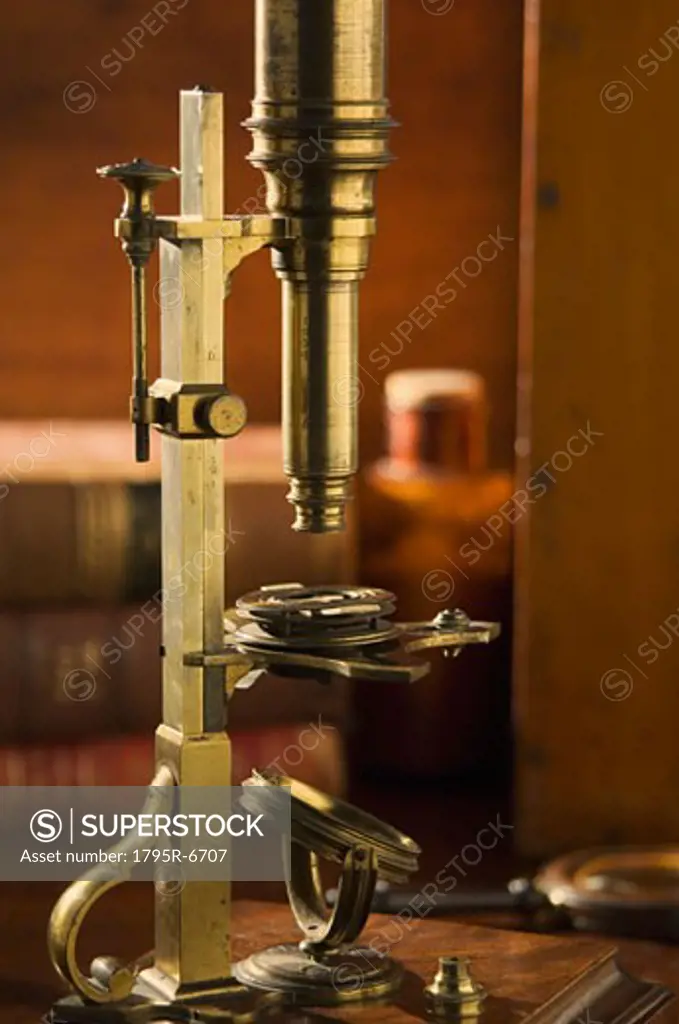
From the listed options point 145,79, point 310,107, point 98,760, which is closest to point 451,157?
point 145,79

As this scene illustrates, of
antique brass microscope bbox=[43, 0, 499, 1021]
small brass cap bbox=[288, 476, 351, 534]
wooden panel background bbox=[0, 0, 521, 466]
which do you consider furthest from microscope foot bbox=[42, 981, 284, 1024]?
wooden panel background bbox=[0, 0, 521, 466]

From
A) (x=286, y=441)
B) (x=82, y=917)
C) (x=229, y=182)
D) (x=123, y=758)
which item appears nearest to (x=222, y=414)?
(x=286, y=441)

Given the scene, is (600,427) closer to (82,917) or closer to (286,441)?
(286,441)

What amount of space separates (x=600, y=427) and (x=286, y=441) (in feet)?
3.49

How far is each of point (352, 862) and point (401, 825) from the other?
1154 millimetres

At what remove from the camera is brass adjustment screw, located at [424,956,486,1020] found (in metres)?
1.88

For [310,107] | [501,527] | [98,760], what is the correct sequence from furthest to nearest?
[501,527] → [98,760] → [310,107]

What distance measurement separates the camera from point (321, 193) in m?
1.85

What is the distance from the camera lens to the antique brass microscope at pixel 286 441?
1827 millimetres

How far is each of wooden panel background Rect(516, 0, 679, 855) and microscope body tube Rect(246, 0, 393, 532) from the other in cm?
103

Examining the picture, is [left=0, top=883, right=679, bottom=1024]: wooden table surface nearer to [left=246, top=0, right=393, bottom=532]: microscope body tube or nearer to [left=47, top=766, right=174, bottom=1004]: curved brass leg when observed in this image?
[left=47, top=766, right=174, bottom=1004]: curved brass leg

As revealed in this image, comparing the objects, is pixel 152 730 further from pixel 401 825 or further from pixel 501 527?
pixel 501 527

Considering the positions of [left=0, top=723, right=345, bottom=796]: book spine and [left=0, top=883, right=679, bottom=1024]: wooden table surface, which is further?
[left=0, top=723, right=345, bottom=796]: book spine

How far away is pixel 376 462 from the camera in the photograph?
349cm
